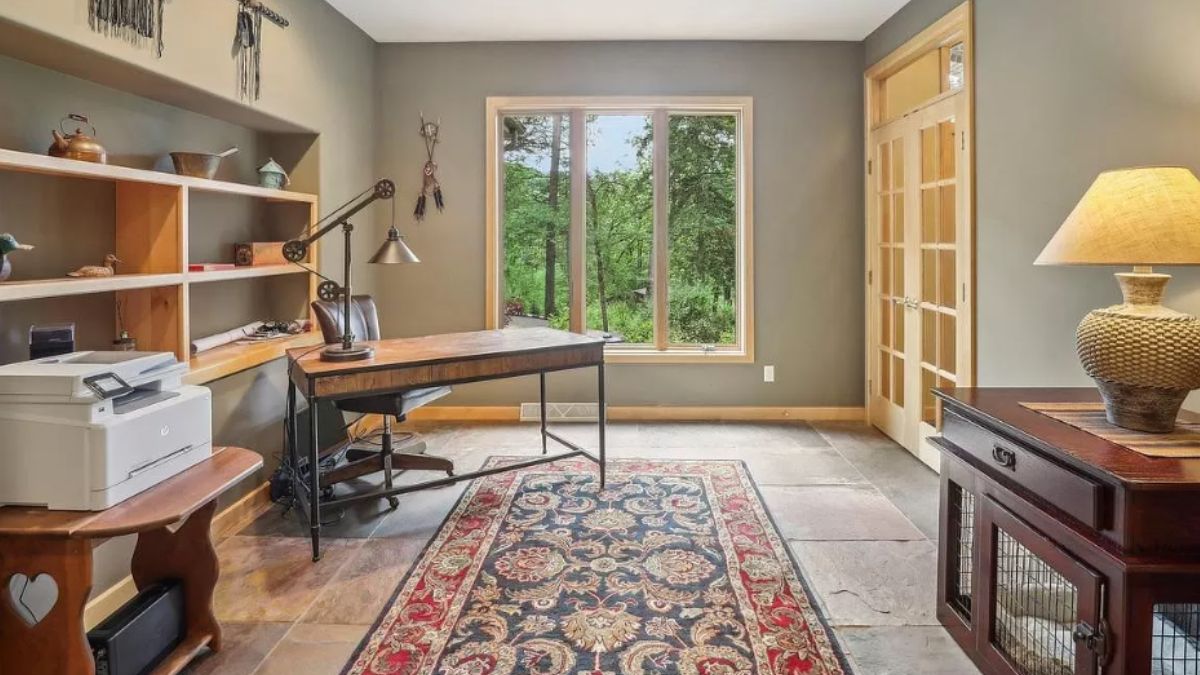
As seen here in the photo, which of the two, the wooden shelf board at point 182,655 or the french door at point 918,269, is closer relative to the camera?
the wooden shelf board at point 182,655

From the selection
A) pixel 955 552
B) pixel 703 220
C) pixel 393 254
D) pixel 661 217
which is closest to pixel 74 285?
pixel 393 254

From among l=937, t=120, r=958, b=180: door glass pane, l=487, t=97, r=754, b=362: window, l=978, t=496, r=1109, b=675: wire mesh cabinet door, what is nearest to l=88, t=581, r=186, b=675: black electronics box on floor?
l=978, t=496, r=1109, b=675: wire mesh cabinet door

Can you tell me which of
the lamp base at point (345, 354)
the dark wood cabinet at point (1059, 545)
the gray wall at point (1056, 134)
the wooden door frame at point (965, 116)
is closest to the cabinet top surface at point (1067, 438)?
the dark wood cabinet at point (1059, 545)

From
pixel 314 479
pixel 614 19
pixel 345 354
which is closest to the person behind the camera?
pixel 314 479

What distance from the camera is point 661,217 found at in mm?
5074

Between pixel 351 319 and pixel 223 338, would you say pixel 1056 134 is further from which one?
pixel 223 338

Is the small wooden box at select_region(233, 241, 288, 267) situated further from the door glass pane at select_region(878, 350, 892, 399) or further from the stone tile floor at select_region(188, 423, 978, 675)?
the door glass pane at select_region(878, 350, 892, 399)

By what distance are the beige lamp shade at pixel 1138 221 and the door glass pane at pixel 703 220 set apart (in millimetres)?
3401

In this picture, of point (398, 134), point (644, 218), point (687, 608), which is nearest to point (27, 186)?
point (687, 608)

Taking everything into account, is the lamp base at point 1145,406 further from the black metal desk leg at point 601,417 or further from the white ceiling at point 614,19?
the white ceiling at point 614,19

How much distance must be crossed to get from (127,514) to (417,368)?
4.36 feet

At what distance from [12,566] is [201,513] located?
0.47m

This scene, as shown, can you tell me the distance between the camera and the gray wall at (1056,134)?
2.23m

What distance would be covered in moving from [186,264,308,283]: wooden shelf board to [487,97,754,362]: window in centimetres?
174
